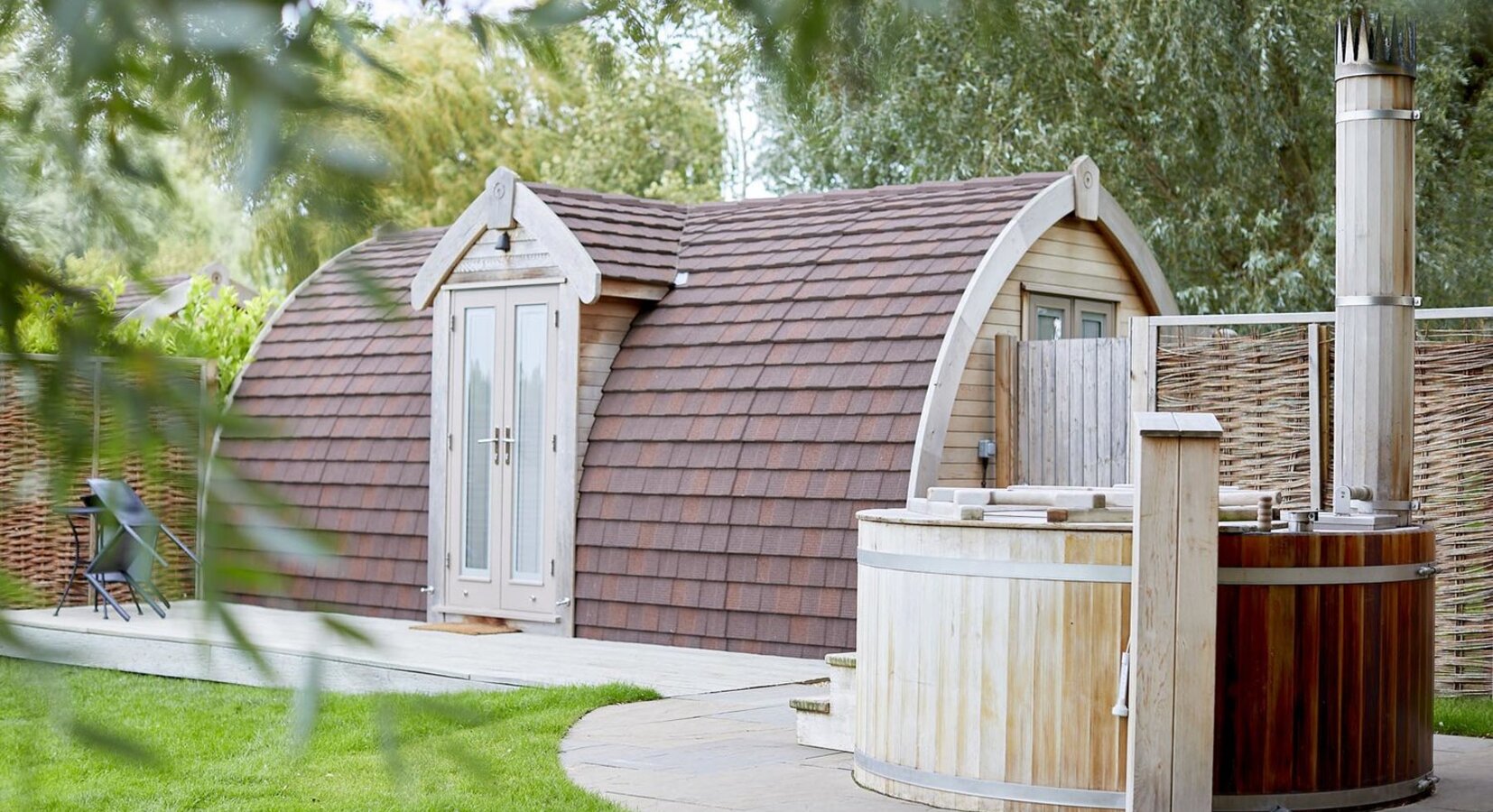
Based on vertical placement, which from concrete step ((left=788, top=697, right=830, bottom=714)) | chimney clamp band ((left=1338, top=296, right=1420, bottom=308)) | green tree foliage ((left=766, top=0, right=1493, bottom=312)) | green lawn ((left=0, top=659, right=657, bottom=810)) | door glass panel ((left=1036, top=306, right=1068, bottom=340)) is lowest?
green lawn ((left=0, top=659, right=657, bottom=810))

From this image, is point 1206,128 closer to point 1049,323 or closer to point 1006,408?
point 1049,323

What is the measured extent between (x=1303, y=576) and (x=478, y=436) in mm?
6290

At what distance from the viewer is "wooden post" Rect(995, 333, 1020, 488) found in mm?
9516

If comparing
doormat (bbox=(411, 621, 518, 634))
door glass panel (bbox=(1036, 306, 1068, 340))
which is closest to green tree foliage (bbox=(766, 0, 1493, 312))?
door glass panel (bbox=(1036, 306, 1068, 340))

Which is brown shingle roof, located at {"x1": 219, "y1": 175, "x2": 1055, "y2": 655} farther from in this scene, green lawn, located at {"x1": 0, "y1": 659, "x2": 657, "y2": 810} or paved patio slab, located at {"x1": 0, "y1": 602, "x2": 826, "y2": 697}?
green lawn, located at {"x1": 0, "y1": 659, "x2": 657, "y2": 810}

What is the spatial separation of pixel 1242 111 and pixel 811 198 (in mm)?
5870

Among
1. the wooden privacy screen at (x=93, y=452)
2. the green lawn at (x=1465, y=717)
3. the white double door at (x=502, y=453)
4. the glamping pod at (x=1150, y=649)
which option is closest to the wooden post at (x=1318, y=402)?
the green lawn at (x=1465, y=717)

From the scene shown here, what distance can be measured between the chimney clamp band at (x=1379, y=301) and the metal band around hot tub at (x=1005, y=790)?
2.00 metres

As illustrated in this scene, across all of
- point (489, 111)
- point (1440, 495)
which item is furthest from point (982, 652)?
point (489, 111)

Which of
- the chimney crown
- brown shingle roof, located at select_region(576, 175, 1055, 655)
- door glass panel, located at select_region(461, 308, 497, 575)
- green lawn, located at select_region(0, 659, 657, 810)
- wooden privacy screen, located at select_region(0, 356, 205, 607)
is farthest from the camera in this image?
door glass panel, located at select_region(461, 308, 497, 575)

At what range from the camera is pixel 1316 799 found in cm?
536

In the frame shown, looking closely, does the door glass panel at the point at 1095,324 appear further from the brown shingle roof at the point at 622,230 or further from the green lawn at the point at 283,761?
the green lawn at the point at 283,761

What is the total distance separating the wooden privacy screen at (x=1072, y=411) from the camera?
9.26 meters

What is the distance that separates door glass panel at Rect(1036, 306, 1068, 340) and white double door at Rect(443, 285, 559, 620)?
2.82m
